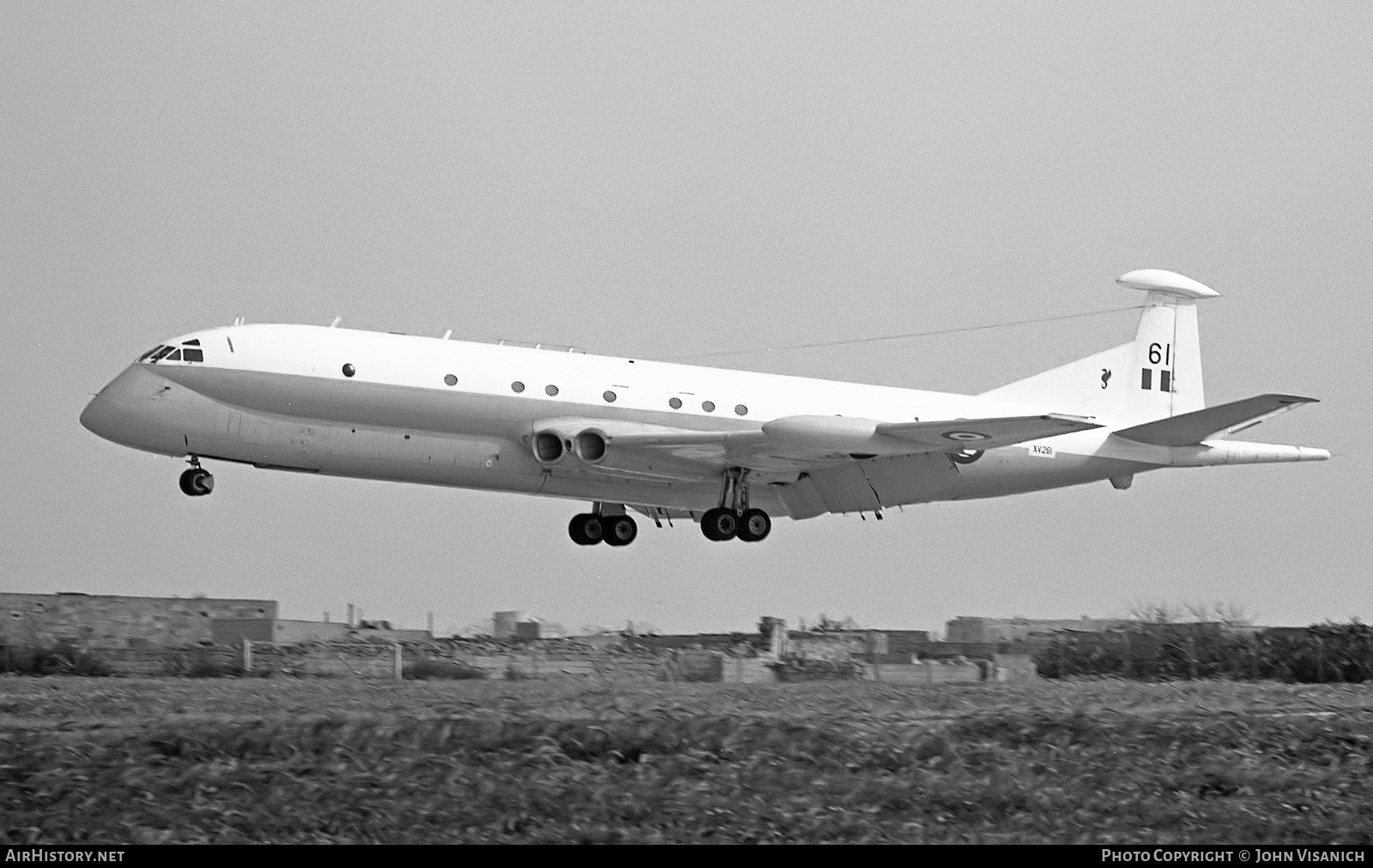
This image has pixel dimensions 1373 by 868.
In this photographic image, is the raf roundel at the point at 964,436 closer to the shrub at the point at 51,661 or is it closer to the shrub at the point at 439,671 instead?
the shrub at the point at 439,671

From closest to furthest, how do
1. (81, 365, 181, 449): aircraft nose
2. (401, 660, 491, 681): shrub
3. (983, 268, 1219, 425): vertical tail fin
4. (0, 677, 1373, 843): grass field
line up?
(0, 677, 1373, 843): grass field, (401, 660, 491, 681): shrub, (81, 365, 181, 449): aircraft nose, (983, 268, 1219, 425): vertical tail fin

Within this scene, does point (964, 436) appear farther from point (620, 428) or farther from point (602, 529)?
point (602, 529)

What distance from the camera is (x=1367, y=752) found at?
12703mm

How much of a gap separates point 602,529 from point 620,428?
148 inches

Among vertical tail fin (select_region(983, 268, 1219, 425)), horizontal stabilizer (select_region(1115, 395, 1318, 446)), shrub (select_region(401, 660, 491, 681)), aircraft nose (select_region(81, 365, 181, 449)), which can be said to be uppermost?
vertical tail fin (select_region(983, 268, 1219, 425))

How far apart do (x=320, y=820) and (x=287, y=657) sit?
8036mm

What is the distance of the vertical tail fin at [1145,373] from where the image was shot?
28375 mm

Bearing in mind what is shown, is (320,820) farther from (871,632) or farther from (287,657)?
(871,632)

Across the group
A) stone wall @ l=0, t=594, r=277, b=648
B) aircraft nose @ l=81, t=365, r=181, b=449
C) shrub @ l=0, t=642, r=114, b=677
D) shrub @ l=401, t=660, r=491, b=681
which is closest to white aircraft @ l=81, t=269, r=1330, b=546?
aircraft nose @ l=81, t=365, r=181, b=449

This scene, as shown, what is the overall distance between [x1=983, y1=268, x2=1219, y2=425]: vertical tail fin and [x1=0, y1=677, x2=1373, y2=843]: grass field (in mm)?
14590

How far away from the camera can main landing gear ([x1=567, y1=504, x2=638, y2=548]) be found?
89.0ft

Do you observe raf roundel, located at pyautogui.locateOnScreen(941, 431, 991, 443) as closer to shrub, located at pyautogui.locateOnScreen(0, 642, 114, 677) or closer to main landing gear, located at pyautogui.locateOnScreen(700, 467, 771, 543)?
main landing gear, located at pyautogui.locateOnScreen(700, 467, 771, 543)
